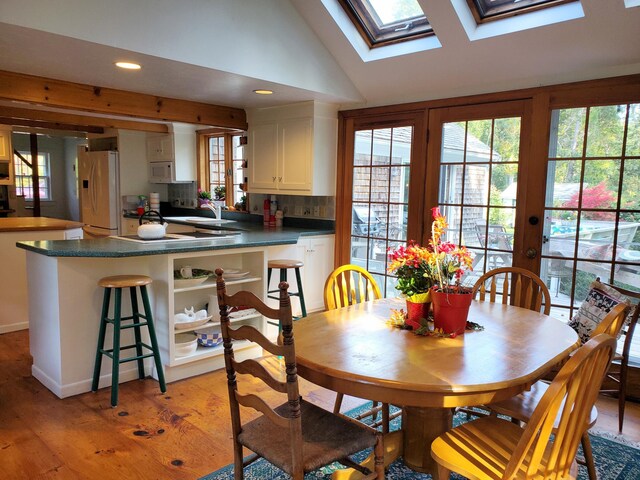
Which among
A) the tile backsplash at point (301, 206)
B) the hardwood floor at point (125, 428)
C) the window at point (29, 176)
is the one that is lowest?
the hardwood floor at point (125, 428)

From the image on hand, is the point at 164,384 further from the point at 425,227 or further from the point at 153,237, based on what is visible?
the point at 425,227

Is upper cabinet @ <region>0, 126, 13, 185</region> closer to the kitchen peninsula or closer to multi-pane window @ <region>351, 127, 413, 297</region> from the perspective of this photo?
the kitchen peninsula

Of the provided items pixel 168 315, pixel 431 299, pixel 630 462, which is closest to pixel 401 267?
pixel 431 299

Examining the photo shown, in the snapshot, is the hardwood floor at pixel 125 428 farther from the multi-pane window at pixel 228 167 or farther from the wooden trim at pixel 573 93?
the multi-pane window at pixel 228 167

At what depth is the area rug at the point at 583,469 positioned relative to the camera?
219cm

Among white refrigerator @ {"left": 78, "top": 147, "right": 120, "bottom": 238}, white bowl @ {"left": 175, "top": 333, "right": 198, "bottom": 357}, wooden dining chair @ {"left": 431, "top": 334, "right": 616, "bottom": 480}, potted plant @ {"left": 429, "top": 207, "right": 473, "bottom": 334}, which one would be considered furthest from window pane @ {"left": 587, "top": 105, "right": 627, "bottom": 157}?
white refrigerator @ {"left": 78, "top": 147, "right": 120, "bottom": 238}

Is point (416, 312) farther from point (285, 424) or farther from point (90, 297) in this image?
point (90, 297)

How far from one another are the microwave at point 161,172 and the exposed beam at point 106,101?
164 centimetres

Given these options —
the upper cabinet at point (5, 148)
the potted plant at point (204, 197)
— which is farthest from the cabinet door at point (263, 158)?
the upper cabinet at point (5, 148)

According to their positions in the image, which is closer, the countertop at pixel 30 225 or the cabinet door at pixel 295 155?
the countertop at pixel 30 225

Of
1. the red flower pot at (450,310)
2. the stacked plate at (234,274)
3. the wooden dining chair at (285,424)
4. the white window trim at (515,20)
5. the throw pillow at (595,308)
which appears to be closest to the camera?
the wooden dining chair at (285,424)

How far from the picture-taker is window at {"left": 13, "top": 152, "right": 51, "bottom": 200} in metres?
8.46

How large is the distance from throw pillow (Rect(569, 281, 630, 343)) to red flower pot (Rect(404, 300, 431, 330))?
1017 mm

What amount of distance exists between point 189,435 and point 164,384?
2.07ft
